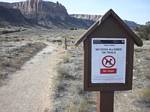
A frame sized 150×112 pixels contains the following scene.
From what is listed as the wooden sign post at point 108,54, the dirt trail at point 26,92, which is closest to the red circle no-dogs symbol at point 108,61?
the wooden sign post at point 108,54

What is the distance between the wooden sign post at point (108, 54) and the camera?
260 inches

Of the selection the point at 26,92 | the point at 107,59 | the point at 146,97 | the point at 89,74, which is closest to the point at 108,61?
the point at 107,59

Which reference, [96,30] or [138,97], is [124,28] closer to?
[96,30]

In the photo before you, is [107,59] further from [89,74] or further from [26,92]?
[26,92]

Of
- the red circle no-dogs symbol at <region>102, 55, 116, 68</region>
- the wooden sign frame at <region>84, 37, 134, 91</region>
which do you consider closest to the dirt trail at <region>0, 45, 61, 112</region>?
the wooden sign frame at <region>84, 37, 134, 91</region>

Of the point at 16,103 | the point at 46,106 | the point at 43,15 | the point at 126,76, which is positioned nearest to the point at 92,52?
the point at 126,76

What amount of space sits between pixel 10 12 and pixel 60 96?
137m

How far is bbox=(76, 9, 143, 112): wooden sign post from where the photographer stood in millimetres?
6604

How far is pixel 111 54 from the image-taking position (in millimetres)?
6660

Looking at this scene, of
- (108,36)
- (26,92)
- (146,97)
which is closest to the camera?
(108,36)

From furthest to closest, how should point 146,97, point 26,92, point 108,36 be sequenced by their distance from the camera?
point 26,92
point 146,97
point 108,36

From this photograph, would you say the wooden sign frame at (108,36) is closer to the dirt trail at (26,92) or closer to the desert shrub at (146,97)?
the dirt trail at (26,92)

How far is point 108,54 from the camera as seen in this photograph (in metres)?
6.66

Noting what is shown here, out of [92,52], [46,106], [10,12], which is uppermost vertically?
[10,12]
